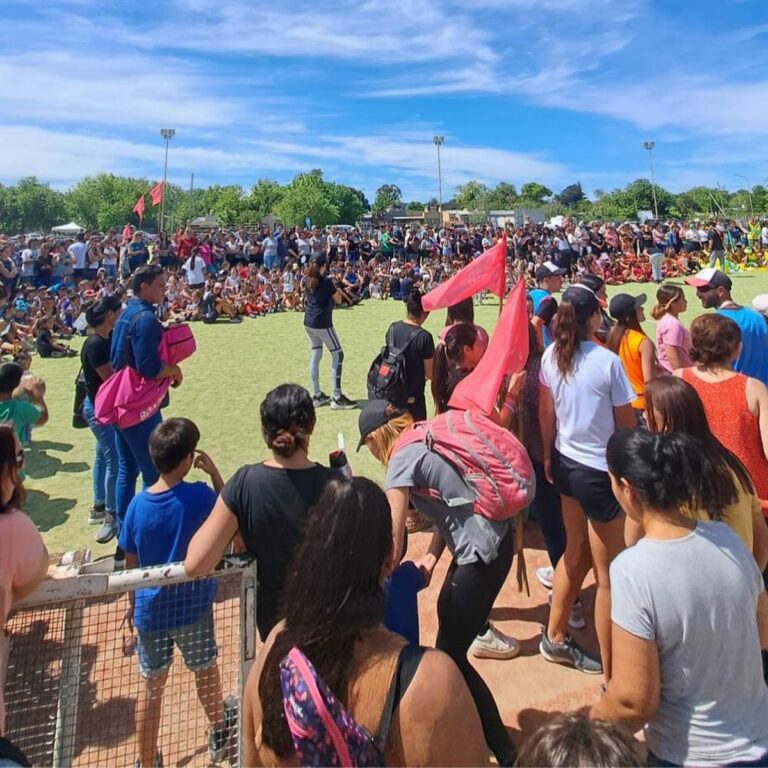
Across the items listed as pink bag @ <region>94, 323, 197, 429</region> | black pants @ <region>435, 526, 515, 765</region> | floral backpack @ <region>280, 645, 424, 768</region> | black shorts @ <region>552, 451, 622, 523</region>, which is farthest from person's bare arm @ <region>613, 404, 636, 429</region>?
pink bag @ <region>94, 323, 197, 429</region>

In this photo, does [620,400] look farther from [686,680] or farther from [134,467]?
[134,467]

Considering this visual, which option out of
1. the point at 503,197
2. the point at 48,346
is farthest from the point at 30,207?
the point at 48,346

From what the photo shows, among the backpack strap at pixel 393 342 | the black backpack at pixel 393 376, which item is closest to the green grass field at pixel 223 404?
the black backpack at pixel 393 376

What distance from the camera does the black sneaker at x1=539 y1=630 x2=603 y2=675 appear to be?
3.29 m

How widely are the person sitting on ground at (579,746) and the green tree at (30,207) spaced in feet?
323

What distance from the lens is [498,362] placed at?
3.16 m

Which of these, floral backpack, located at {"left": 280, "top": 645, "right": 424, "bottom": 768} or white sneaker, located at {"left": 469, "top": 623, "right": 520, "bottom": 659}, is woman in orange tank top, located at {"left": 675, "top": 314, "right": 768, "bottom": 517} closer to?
white sneaker, located at {"left": 469, "top": 623, "right": 520, "bottom": 659}

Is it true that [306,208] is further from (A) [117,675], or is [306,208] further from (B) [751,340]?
(A) [117,675]

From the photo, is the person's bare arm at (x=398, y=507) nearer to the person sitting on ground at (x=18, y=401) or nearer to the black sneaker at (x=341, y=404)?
the person sitting on ground at (x=18, y=401)

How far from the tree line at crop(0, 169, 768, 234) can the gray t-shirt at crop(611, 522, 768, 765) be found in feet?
212

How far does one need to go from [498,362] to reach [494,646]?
162 centimetres

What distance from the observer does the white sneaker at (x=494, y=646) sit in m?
3.44

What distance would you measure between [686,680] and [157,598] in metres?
1.98

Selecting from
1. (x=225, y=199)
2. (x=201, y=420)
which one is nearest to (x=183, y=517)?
(x=201, y=420)
